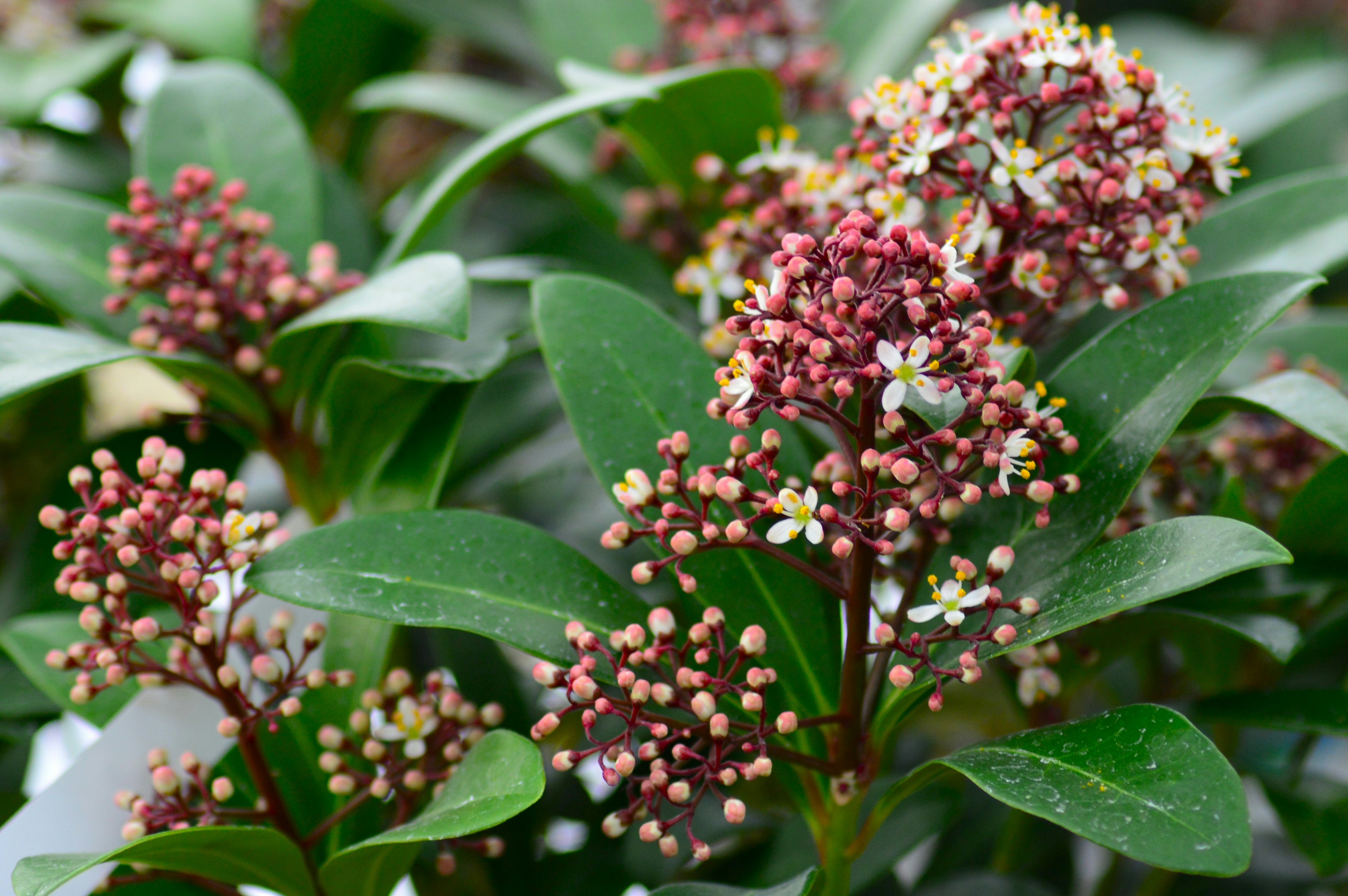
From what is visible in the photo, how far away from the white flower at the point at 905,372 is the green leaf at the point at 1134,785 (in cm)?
25

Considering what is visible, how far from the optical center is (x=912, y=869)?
148 centimetres

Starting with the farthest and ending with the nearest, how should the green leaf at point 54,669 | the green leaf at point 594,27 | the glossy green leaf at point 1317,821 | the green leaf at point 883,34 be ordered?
1. the green leaf at point 594,27
2. the green leaf at point 883,34
3. the glossy green leaf at point 1317,821
4. the green leaf at point 54,669

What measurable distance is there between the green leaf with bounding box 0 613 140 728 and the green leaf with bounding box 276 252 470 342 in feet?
1.15

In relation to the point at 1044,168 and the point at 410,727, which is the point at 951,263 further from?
the point at 410,727

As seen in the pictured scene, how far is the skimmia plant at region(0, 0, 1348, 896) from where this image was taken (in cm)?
68

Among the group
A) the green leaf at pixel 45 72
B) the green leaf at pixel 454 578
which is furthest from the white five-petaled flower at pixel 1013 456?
the green leaf at pixel 45 72

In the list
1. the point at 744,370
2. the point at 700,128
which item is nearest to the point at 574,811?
the point at 744,370

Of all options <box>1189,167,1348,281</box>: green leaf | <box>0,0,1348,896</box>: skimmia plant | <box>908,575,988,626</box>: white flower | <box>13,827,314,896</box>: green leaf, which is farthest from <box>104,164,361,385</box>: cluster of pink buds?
<box>1189,167,1348,281</box>: green leaf

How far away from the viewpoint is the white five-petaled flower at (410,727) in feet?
2.68

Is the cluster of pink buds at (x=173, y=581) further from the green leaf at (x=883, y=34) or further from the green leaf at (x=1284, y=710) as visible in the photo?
the green leaf at (x=883, y=34)

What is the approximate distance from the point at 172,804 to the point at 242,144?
0.77m

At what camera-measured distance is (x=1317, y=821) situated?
1.00 metres

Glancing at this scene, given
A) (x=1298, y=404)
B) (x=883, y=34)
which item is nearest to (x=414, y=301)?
(x=1298, y=404)

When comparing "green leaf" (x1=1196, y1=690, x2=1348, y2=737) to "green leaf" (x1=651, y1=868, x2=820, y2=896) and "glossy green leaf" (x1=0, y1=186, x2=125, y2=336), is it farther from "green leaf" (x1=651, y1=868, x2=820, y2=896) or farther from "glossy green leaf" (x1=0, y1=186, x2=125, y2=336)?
"glossy green leaf" (x1=0, y1=186, x2=125, y2=336)
